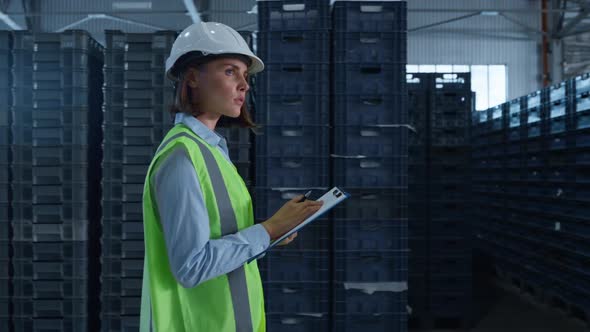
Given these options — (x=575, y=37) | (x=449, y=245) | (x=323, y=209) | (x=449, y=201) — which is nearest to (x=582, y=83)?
(x=449, y=201)

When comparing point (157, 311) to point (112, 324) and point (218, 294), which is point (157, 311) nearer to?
point (218, 294)

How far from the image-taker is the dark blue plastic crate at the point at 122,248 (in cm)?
517

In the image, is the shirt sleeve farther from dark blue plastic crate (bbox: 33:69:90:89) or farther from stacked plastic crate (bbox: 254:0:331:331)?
dark blue plastic crate (bbox: 33:69:90:89)

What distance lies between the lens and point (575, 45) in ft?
54.1

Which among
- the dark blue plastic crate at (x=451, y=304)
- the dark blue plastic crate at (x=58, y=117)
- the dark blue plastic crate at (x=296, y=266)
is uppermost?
the dark blue plastic crate at (x=58, y=117)

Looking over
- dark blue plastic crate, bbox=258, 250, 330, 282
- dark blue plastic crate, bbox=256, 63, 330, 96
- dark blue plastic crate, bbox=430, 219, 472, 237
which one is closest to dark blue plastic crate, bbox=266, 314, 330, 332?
dark blue plastic crate, bbox=258, 250, 330, 282

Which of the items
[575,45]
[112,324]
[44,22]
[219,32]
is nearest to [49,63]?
[112,324]

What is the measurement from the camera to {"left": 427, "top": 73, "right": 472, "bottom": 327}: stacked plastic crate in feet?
21.1

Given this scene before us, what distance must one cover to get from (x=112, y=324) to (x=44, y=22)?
538 inches

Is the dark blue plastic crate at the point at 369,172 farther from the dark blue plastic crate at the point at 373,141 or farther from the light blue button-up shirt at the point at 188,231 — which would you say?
the light blue button-up shirt at the point at 188,231

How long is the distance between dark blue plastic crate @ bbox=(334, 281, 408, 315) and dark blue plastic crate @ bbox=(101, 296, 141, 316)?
192 cm

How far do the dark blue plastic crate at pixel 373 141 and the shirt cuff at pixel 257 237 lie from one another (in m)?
3.12

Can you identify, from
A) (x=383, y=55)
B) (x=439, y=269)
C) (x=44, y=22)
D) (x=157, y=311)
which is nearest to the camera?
(x=157, y=311)

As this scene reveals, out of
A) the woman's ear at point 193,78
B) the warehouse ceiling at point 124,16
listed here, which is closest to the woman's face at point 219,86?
the woman's ear at point 193,78
